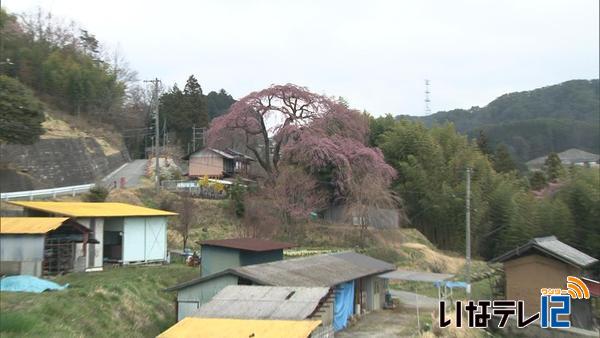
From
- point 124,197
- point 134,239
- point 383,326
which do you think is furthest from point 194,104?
point 383,326

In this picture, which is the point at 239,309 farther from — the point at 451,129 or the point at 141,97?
the point at 141,97

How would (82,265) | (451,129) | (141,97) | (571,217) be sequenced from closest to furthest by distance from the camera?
(82,265), (571,217), (451,129), (141,97)

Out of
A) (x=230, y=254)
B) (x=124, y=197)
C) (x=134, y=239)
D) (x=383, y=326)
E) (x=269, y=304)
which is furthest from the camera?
(x=124, y=197)

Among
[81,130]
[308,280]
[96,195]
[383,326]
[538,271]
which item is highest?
[81,130]

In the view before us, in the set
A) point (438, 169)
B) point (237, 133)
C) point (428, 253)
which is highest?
point (237, 133)

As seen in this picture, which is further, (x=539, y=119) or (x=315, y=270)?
(x=539, y=119)

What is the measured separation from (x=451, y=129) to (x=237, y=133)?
13.6 meters

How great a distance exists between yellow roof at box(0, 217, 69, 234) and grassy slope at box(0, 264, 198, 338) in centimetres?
258

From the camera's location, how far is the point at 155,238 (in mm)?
19344

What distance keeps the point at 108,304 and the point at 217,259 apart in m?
4.56

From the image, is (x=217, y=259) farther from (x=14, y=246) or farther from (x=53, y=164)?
(x=53, y=164)

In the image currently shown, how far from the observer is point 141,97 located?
53.7 meters

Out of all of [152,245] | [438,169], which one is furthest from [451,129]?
[152,245]

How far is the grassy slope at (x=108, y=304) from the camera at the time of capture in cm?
982
